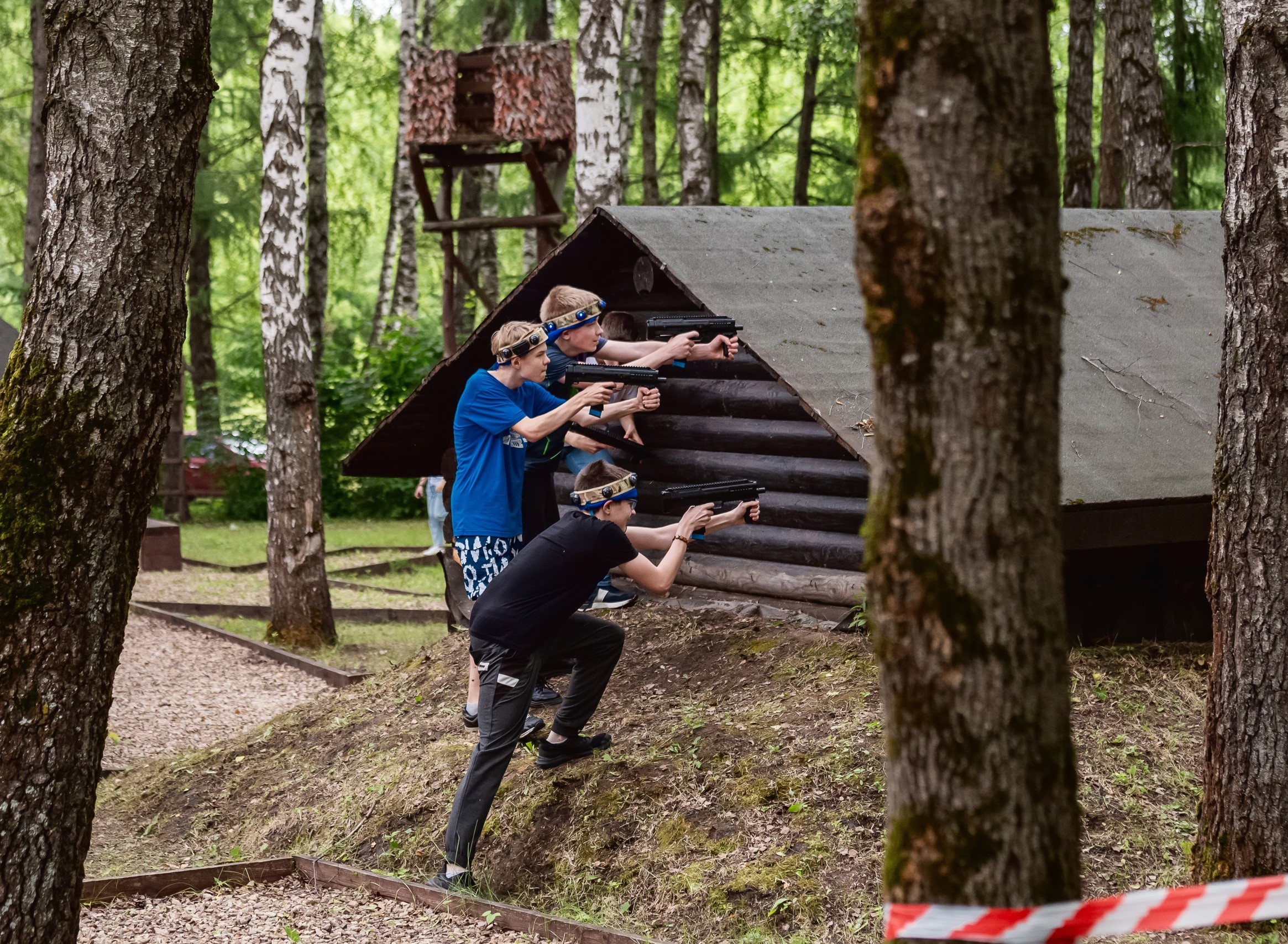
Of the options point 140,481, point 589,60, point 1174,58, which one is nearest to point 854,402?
point 140,481

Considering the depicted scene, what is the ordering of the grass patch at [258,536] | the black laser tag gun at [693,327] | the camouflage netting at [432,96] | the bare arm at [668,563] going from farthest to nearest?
1. the grass patch at [258,536]
2. the camouflage netting at [432,96]
3. the black laser tag gun at [693,327]
4. the bare arm at [668,563]

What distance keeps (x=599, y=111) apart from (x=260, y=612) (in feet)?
21.7

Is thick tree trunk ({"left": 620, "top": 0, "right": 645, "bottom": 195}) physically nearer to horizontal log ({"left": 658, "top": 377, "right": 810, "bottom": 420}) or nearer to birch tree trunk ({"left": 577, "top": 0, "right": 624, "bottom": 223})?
birch tree trunk ({"left": 577, "top": 0, "right": 624, "bottom": 223})

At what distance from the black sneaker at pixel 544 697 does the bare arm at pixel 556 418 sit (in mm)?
1712

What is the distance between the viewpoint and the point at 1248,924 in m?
4.80

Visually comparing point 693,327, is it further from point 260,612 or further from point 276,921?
point 260,612

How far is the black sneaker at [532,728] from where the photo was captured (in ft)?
22.7

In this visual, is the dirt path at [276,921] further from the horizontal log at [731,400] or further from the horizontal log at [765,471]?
the horizontal log at [731,400]

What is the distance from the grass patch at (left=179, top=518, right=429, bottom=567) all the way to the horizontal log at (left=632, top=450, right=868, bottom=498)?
9396mm

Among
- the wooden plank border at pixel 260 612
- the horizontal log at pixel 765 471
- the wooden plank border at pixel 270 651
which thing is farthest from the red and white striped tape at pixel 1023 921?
the wooden plank border at pixel 260 612

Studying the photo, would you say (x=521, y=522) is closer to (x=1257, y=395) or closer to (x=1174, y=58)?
(x=1257, y=395)

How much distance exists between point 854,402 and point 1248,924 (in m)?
3.07

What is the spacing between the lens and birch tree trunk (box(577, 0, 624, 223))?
11.4 meters

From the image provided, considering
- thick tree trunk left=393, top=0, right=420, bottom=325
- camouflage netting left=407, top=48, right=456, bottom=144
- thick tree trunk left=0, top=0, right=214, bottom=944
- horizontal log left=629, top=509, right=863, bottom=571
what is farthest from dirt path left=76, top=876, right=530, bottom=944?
thick tree trunk left=393, top=0, right=420, bottom=325
